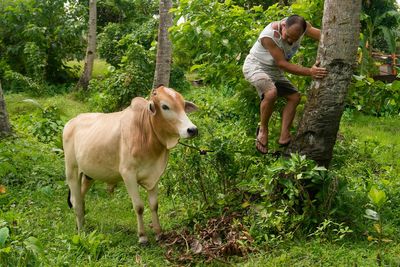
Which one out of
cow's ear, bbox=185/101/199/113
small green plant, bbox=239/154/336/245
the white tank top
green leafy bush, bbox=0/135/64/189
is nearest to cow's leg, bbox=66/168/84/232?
green leafy bush, bbox=0/135/64/189

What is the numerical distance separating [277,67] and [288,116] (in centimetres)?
48

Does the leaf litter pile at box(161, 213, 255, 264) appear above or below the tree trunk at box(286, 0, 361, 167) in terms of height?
below

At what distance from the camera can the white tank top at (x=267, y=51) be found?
15.2 feet

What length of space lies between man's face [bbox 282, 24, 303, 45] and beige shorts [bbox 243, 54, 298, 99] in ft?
1.22

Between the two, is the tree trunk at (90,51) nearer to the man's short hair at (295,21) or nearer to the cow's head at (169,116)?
the cow's head at (169,116)

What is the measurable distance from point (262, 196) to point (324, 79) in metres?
1.17

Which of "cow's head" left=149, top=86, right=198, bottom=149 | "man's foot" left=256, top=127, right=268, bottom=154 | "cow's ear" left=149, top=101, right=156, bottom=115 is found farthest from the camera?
"man's foot" left=256, top=127, right=268, bottom=154

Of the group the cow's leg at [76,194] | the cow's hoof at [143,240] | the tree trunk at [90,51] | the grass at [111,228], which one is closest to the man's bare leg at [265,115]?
the grass at [111,228]

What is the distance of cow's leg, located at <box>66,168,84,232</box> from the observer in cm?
530

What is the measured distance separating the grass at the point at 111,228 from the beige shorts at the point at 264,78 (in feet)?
3.83

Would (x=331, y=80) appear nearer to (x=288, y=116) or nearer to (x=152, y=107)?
(x=288, y=116)

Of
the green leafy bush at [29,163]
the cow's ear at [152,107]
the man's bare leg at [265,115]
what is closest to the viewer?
the cow's ear at [152,107]

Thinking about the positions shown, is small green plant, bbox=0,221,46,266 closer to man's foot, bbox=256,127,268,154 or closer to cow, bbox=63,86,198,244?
cow, bbox=63,86,198,244

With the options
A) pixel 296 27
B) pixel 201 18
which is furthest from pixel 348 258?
pixel 201 18
